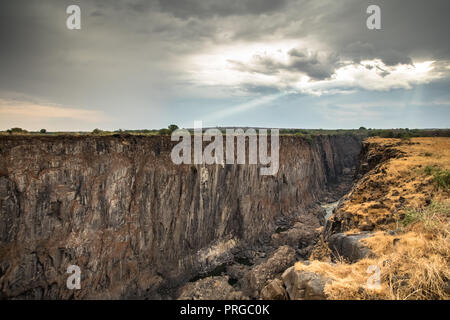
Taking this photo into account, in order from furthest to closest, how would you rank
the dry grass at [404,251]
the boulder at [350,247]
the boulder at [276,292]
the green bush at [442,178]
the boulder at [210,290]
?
the boulder at [210,290], the green bush at [442,178], the boulder at [350,247], the boulder at [276,292], the dry grass at [404,251]

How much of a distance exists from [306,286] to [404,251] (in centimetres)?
308

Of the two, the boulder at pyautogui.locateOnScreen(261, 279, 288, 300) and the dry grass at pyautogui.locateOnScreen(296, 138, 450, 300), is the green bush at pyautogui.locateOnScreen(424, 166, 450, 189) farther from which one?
the boulder at pyautogui.locateOnScreen(261, 279, 288, 300)

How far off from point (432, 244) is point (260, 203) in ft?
90.2

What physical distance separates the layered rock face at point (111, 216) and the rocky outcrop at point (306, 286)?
61.2 feet

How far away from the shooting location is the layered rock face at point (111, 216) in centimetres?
1720

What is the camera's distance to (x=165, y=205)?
77.8 ft

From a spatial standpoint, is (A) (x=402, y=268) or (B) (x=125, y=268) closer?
(A) (x=402, y=268)

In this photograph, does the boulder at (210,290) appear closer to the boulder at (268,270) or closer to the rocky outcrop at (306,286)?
the boulder at (268,270)

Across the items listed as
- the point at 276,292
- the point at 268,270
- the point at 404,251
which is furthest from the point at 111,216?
the point at 404,251

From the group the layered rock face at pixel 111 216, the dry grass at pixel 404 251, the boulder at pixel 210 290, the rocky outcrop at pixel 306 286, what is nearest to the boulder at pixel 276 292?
the rocky outcrop at pixel 306 286

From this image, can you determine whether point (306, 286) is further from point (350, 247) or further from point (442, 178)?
point (442, 178)

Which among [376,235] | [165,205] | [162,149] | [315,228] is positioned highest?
[162,149]
